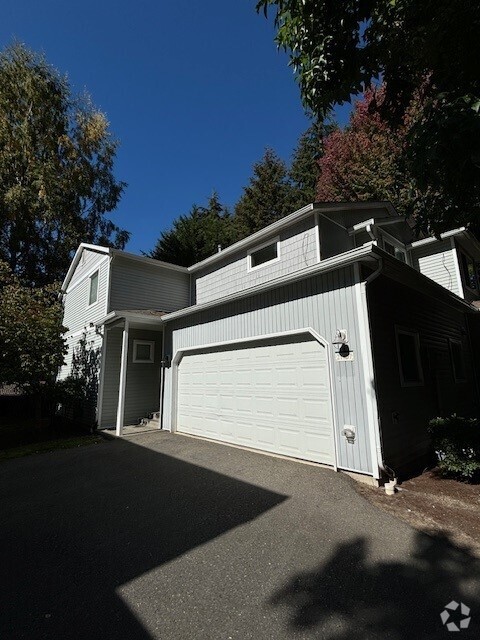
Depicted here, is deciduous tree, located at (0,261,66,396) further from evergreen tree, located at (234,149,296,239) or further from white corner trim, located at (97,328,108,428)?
evergreen tree, located at (234,149,296,239)

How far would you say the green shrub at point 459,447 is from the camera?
17.4 ft

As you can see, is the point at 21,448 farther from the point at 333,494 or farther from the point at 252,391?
the point at 333,494

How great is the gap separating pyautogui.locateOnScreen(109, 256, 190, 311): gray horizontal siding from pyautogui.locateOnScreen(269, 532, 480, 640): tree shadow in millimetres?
10231

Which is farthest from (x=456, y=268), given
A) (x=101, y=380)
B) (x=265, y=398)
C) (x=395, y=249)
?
(x=101, y=380)

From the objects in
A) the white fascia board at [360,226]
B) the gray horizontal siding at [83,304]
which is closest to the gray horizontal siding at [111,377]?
the gray horizontal siding at [83,304]

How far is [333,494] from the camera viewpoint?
15.0 feet

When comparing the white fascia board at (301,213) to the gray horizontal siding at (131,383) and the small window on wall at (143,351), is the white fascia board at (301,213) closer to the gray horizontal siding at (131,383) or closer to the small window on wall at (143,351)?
the small window on wall at (143,351)

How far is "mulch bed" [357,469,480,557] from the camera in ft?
11.9

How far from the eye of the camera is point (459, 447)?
17.9 feet

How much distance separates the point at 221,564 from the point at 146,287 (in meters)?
10.6

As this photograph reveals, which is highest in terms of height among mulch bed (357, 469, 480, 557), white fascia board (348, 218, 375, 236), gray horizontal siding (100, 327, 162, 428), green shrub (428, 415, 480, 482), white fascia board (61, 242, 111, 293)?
white fascia board (61, 242, 111, 293)

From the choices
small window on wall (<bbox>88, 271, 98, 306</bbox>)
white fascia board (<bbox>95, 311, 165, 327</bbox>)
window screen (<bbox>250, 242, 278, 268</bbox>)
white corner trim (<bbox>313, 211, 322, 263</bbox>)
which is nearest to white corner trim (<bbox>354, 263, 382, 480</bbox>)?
white corner trim (<bbox>313, 211, 322, 263</bbox>)

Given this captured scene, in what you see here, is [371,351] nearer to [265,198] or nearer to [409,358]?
[409,358]

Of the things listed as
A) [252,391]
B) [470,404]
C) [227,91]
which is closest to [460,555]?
[252,391]
